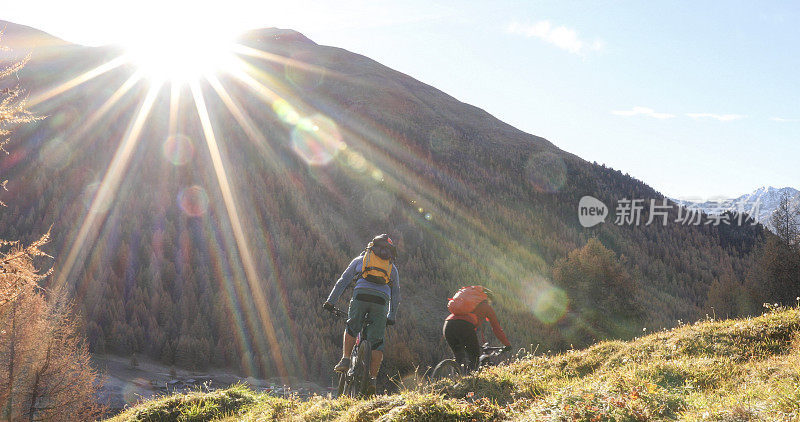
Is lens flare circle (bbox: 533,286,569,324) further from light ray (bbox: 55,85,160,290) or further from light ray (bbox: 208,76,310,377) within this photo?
light ray (bbox: 55,85,160,290)

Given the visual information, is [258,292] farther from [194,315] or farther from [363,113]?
[363,113]

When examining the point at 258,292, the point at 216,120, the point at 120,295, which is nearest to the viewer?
the point at 120,295

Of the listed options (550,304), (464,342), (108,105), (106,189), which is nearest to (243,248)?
(106,189)

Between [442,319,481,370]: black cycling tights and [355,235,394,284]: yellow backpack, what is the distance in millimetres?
1135

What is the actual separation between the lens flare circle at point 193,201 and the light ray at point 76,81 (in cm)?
1395

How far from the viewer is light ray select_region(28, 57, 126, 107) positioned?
31.4m

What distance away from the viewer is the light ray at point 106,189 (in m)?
14.3

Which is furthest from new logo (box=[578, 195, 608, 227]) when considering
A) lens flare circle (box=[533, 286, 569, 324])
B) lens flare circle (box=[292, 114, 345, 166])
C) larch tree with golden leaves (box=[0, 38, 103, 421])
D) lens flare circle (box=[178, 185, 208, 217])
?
larch tree with golden leaves (box=[0, 38, 103, 421])

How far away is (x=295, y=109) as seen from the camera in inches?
1658

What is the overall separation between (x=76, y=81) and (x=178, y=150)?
20.5 meters

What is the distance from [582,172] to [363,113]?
22.0 meters

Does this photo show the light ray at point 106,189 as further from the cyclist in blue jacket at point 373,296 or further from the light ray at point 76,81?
the cyclist in blue jacket at point 373,296

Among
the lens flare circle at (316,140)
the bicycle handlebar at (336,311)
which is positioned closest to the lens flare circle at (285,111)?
the lens flare circle at (316,140)

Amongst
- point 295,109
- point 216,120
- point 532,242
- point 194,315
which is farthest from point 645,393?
point 295,109
